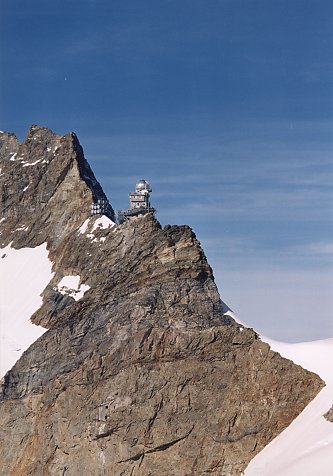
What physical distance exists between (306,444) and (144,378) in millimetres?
17077

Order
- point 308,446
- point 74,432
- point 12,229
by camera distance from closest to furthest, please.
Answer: point 308,446 < point 74,432 < point 12,229

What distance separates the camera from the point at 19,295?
167 m

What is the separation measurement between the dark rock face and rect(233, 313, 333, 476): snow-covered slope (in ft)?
3.23

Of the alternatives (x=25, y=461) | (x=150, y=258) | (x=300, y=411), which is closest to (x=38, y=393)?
(x=25, y=461)

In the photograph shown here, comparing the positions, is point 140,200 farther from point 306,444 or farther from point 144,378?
point 306,444

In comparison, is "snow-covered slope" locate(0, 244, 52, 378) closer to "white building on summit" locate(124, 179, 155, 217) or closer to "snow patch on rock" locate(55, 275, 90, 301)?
"snow patch on rock" locate(55, 275, 90, 301)

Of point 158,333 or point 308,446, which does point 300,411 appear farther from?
point 158,333

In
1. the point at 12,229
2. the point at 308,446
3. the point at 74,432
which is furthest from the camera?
the point at 12,229

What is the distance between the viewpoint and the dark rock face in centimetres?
13800

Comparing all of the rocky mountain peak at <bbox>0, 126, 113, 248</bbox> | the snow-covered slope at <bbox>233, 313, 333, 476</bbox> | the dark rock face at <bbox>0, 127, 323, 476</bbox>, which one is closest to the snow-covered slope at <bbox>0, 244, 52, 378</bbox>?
the rocky mountain peak at <bbox>0, 126, 113, 248</bbox>

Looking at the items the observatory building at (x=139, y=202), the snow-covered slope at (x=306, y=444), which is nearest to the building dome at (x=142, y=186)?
the observatory building at (x=139, y=202)

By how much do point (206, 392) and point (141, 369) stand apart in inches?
265

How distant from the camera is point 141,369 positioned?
142m

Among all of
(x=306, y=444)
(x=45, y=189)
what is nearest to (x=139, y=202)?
(x=45, y=189)
